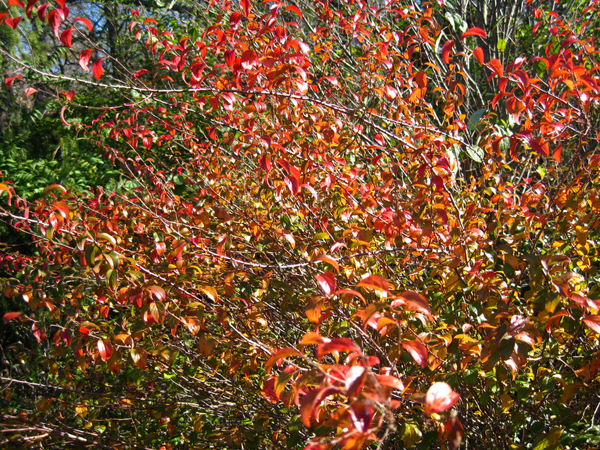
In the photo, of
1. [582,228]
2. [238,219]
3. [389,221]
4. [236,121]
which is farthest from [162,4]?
[582,228]

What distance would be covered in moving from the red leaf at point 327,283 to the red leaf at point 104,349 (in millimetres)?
869

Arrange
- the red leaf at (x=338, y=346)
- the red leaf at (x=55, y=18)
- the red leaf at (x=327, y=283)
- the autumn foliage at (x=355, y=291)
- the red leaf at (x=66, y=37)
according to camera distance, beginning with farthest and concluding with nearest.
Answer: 1. the red leaf at (x=66, y=37)
2. the red leaf at (x=55, y=18)
3. the autumn foliage at (x=355, y=291)
4. the red leaf at (x=327, y=283)
5. the red leaf at (x=338, y=346)

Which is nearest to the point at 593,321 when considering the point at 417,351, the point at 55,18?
the point at 417,351

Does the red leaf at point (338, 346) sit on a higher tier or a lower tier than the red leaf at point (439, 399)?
lower

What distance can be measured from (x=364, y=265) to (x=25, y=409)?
104 inches

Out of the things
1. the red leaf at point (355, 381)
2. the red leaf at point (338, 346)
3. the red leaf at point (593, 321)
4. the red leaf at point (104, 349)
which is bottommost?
the red leaf at point (104, 349)

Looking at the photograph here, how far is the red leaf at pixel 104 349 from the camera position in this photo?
156 cm

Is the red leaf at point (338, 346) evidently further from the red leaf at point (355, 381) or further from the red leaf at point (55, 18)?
the red leaf at point (55, 18)

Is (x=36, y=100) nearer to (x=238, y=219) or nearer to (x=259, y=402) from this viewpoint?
(x=238, y=219)

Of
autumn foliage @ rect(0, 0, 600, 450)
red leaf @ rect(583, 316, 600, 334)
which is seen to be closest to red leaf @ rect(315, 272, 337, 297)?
autumn foliage @ rect(0, 0, 600, 450)

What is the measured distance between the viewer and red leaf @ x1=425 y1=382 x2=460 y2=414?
83cm

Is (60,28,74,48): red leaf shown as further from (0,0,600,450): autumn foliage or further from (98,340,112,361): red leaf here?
(98,340,112,361): red leaf

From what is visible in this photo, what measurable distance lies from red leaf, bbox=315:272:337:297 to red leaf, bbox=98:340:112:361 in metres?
0.87

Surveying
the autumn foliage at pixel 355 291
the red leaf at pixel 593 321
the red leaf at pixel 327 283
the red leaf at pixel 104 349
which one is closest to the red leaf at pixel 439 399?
the autumn foliage at pixel 355 291
